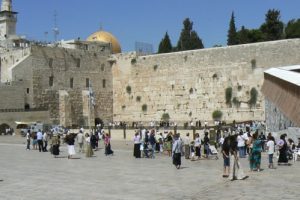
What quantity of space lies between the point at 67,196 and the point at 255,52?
26897mm

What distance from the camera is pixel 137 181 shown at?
11.5 m

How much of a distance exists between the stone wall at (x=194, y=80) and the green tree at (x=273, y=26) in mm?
7914

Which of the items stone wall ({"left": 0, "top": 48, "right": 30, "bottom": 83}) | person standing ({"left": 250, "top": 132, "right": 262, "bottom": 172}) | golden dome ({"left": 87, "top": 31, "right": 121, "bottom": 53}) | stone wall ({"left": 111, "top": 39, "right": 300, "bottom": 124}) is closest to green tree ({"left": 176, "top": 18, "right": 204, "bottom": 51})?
stone wall ({"left": 111, "top": 39, "right": 300, "bottom": 124})

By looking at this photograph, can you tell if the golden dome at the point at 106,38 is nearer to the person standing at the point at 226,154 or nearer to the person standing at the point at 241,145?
the person standing at the point at 241,145

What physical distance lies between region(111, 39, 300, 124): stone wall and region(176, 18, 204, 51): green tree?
609cm

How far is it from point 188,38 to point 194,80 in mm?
9378

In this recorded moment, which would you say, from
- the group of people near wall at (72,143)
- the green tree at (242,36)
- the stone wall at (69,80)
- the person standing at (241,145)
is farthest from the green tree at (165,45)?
the person standing at (241,145)

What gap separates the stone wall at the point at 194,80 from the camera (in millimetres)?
34281

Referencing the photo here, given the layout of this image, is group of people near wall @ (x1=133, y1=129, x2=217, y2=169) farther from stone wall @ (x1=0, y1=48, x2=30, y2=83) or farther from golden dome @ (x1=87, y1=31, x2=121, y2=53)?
golden dome @ (x1=87, y1=31, x2=121, y2=53)

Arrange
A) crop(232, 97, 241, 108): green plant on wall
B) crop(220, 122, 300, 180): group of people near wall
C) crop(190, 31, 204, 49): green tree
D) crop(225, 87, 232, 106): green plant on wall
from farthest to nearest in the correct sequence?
crop(190, 31, 204, 49): green tree < crop(225, 87, 232, 106): green plant on wall < crop(232, 97, 241, 108): green plant on wall < crop(220, 122, 300, 180): group of people near wall

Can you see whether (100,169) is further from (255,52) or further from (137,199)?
(255,52)

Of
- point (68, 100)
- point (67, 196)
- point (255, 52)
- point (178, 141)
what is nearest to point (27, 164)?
point (178, 141)

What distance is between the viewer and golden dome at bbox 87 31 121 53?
53.8m

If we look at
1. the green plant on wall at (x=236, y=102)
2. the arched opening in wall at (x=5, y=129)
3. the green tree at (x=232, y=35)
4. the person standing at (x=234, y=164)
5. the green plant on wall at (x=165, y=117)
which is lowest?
the person standing at (x=234, y=164)
